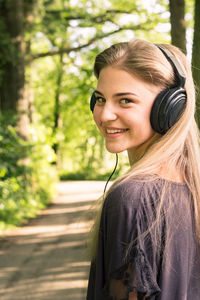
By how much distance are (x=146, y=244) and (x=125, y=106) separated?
52cm

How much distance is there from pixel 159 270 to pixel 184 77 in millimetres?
739

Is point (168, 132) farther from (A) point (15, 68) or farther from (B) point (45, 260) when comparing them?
(A) point (15, 68)

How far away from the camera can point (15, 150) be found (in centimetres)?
1010

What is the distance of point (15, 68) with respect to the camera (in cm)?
1207

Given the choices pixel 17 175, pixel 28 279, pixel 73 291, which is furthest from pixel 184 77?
pixel 17 175

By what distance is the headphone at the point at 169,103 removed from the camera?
1.58 m

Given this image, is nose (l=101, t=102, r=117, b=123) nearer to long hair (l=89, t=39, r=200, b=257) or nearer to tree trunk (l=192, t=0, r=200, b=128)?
long hair (l=89, t=39, r=200, b=257)

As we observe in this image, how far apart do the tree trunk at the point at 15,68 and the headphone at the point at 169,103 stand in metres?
10.5

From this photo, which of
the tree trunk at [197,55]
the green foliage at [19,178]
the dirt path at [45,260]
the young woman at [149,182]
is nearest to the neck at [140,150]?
the young woman at [149,182]

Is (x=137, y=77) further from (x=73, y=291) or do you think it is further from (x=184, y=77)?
(x=73, y=291)

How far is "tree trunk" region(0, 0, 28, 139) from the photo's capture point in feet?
39.3

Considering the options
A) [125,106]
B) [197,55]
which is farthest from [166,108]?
[197,55]

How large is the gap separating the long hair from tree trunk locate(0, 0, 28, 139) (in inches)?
413

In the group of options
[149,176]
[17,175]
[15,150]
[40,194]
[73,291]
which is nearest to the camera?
[149,176]
